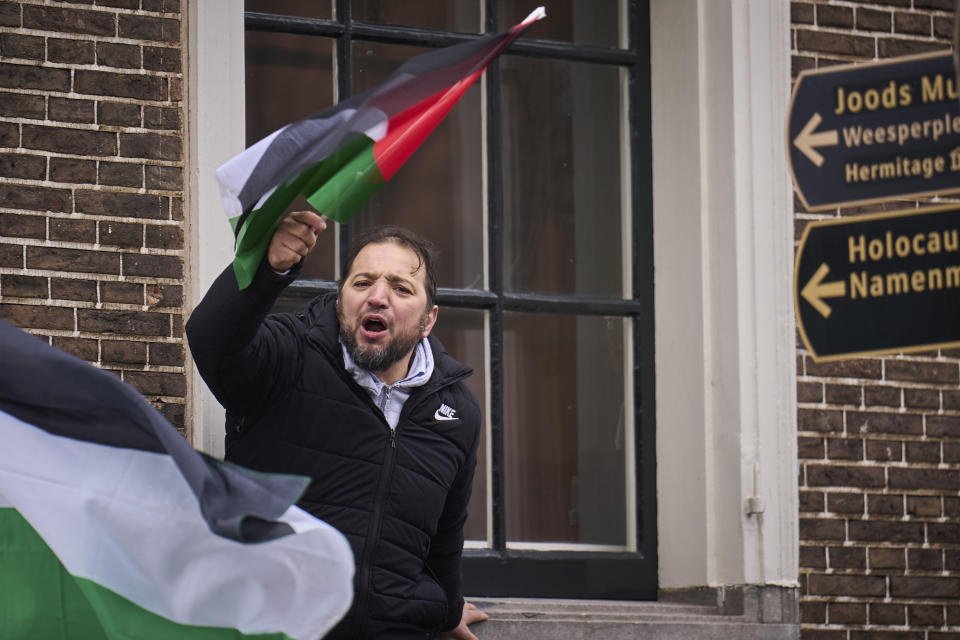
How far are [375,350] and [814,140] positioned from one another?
4.75 feet

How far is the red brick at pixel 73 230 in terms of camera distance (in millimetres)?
5793

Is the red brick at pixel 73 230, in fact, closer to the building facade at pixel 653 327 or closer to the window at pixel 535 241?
the building facade at pixel 653 327

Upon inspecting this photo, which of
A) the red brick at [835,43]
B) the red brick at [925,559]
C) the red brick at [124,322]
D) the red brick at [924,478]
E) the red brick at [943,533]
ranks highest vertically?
the red brick at [835,43]

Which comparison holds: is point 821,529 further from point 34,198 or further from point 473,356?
point 34,198

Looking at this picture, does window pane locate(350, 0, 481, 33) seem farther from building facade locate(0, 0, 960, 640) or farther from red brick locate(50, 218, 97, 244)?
red brick locate(50, 218, 97, 244)

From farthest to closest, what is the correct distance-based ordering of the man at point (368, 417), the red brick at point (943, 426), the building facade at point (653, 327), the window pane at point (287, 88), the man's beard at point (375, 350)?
the red brick at point (943, 426) < the building facade at point (653, 327) < the window pane at point (287, 88) < the man's beard at point (375, 350) < the man at point (368, 417)

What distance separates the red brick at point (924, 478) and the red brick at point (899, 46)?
67.0 inches

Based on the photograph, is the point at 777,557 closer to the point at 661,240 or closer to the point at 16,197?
the point at 661,240

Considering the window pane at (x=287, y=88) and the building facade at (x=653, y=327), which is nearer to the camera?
the window pane at (x=287, y=88)

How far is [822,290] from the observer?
4734mm

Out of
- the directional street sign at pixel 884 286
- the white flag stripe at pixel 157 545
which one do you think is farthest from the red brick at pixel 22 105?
the directional street sign at pixel 884 286

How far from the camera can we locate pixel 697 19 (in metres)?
6.84

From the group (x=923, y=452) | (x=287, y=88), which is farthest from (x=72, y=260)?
(x=923, y=452)

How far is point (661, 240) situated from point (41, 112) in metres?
2.53
